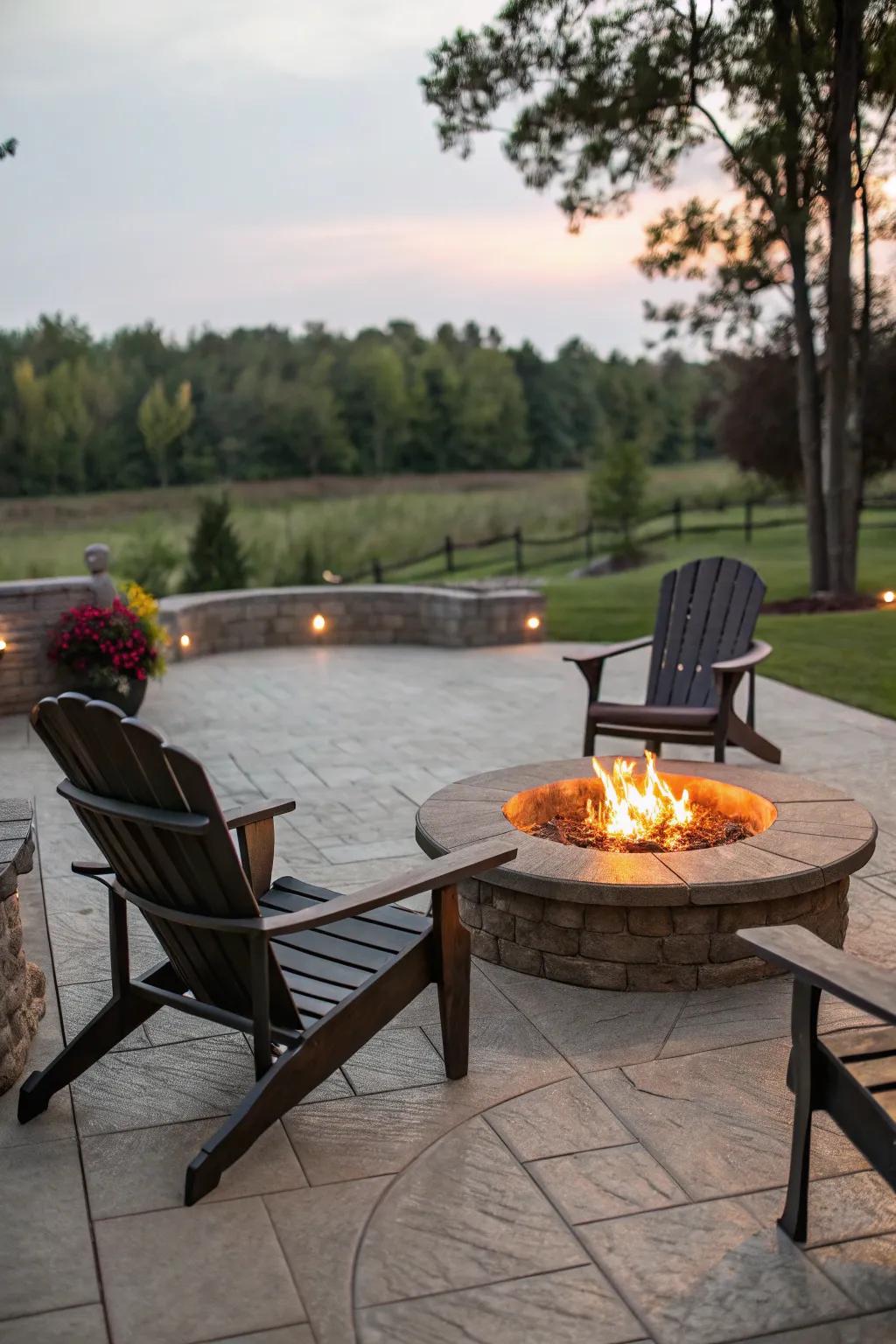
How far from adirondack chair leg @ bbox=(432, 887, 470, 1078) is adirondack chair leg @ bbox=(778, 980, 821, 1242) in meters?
0.79

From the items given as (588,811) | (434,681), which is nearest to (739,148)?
(434,681)

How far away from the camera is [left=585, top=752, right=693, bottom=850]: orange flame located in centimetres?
349

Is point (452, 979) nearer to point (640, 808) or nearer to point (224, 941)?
point (224, 941)

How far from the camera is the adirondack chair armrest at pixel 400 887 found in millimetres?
2230

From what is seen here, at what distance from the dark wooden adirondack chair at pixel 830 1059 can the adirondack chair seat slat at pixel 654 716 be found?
2773 millimetres

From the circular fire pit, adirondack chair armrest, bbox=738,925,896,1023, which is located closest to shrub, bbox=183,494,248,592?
the circular fire pit

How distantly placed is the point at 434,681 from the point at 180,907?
553cm

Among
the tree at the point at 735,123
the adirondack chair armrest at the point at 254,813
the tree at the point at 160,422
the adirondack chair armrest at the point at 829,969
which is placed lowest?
the adirondack chair armrest at the point at 829,969

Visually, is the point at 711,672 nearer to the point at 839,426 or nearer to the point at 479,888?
the point at 479,888

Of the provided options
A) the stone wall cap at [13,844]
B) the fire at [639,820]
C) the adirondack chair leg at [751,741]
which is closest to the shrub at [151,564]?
the adirondack chair leg at [751,741]

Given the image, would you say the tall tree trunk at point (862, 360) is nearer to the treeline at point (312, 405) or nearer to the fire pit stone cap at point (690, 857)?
the treeline at point (312, 405)

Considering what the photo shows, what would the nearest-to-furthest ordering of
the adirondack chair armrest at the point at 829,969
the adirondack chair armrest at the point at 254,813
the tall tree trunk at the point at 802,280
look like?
1. the adirondack chair armrest at the point at 829,969
2. the adirondack chair armrest at the point at 254,813
3. the tall tree trunk at the point at 802,280

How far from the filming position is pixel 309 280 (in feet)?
83.3

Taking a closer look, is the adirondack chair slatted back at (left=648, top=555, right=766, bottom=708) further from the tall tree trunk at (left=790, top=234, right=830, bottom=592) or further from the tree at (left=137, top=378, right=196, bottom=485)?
the tree at (left=137, top=378, right=196, bottom=485)
